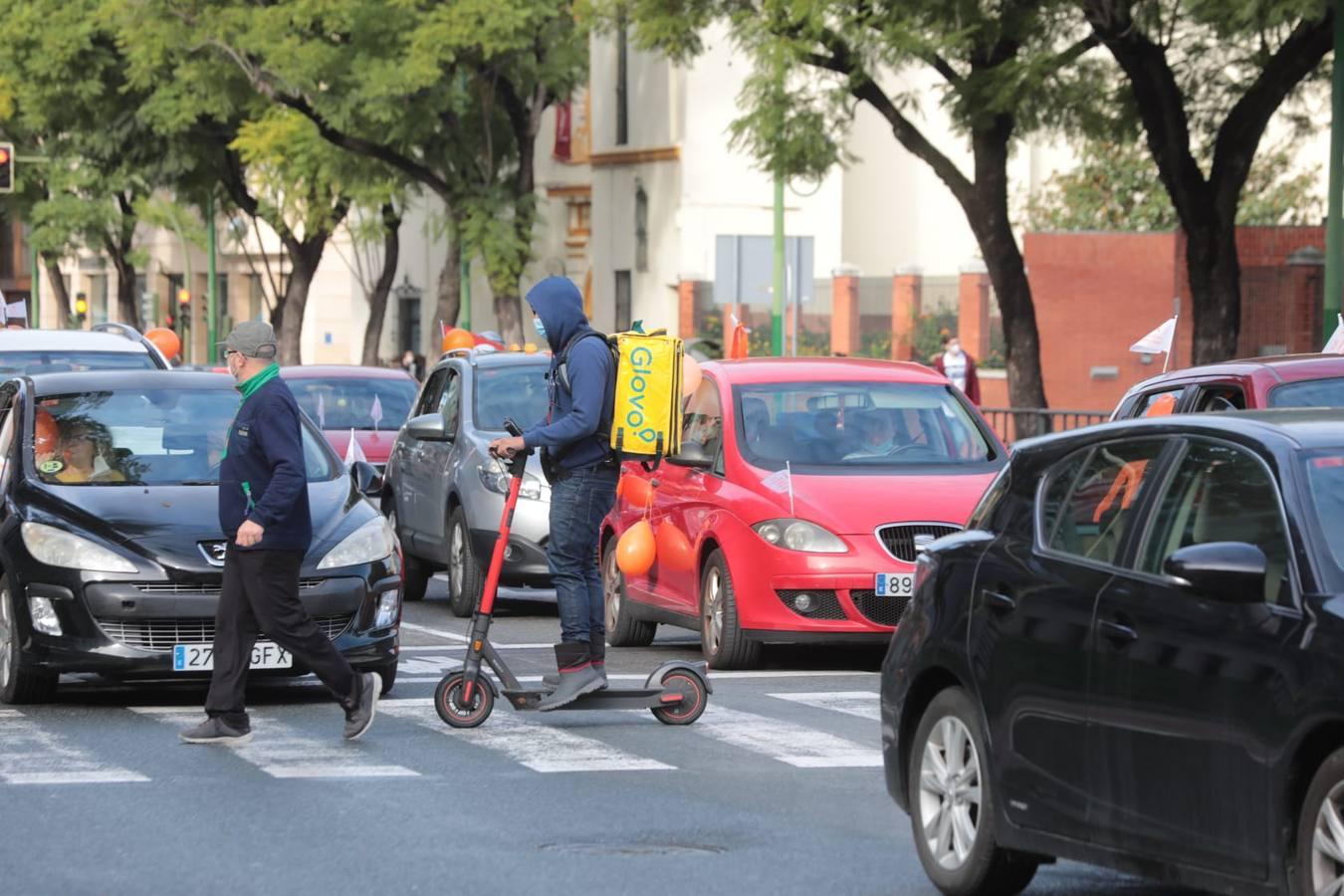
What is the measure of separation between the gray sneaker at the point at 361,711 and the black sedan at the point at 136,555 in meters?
1.14

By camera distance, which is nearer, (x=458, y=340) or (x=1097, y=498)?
(x=1097, y=498)

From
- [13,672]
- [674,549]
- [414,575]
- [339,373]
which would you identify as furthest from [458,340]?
[13,672]

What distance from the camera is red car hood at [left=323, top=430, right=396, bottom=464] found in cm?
2484

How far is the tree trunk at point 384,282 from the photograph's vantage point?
168 ft

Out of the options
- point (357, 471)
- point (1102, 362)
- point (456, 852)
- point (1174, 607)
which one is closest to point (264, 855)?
point (456, 852)

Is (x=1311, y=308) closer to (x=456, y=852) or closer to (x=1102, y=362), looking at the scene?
(x=1102, y=362)

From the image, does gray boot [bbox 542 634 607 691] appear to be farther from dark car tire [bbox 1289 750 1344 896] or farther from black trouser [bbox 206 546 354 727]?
dark car tire [bbox 1289 750 1344 896]

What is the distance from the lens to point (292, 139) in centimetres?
4550

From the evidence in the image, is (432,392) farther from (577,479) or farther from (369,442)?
(577,479)

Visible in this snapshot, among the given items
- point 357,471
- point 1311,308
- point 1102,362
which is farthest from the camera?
point 1102,362

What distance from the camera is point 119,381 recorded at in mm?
13812

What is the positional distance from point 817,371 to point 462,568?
382 centimetres

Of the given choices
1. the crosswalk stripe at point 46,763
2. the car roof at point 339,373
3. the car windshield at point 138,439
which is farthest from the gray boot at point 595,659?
the car roof at point 339,373

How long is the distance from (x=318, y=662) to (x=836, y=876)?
3.61 m
